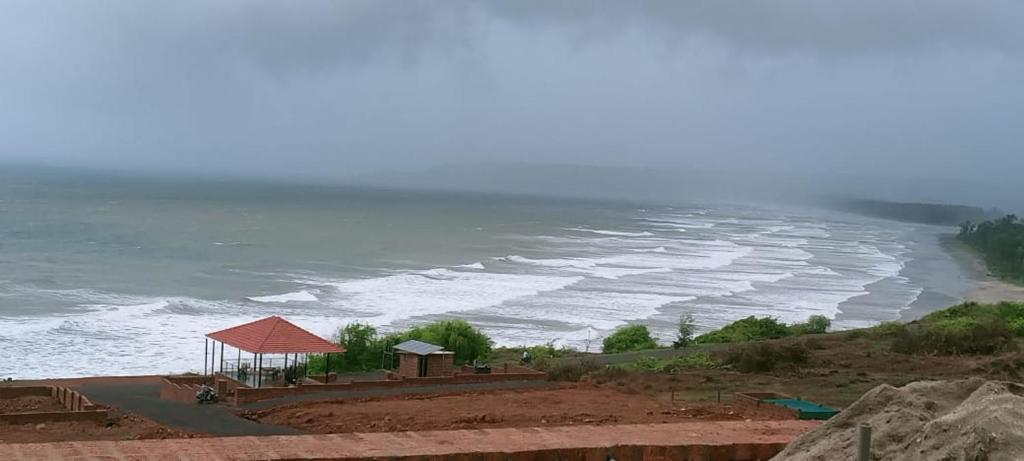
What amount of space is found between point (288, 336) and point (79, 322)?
25.6 metres

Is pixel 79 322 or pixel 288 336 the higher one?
pixel 288 336

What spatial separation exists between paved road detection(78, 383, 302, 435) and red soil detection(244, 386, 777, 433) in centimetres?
57

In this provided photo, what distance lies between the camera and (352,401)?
20.4 metres

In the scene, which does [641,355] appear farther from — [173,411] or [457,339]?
[173,411]

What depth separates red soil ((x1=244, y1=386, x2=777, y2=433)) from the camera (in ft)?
53.4

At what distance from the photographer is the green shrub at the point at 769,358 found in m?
25.7

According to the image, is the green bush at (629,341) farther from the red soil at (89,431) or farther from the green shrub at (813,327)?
the red soil at (89,431)

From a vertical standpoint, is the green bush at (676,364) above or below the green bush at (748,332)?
above

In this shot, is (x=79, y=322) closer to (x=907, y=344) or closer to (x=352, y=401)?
(x=352, y=401)

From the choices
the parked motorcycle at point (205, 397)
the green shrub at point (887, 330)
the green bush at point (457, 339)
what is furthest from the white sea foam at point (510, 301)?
the parked motorcycle at point (205, 397)

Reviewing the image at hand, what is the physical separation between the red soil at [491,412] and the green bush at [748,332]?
61.5ft

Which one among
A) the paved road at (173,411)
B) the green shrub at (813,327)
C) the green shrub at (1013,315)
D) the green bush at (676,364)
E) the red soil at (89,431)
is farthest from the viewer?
the green shrub at (813,327)

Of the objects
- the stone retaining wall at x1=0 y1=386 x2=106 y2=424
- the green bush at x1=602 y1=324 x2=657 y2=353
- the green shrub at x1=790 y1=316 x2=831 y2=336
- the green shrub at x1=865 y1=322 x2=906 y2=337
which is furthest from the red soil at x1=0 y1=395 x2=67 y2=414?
the green shrub at x1=790 y1=316 x2=831 y2=336

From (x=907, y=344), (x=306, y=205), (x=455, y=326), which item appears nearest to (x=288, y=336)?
(x=455, y=326)
